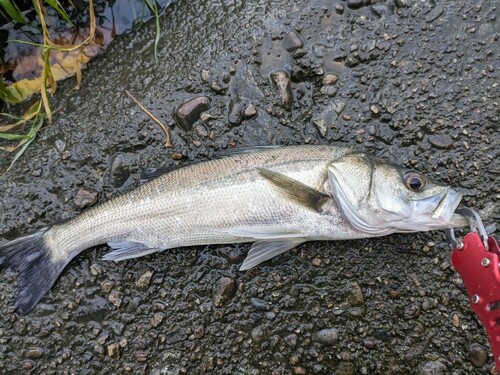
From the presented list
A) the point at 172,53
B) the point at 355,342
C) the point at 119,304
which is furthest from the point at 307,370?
the point at 172,53

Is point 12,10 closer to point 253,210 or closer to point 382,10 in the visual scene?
point 253,210

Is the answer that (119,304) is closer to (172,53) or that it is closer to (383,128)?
(172,53)

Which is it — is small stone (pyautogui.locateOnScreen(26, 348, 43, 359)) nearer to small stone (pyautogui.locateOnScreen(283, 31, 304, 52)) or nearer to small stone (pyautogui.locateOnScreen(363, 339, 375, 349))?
small stone (pyautogui.locateOnScreen(363, 339, 375, 349))

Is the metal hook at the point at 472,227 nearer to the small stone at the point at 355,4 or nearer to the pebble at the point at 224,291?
the pebble at the point at 224,291

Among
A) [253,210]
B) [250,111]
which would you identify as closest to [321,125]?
[250,111]

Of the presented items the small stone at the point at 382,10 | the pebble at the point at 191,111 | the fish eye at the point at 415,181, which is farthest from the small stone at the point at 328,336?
the small stone at the point at 382,10
